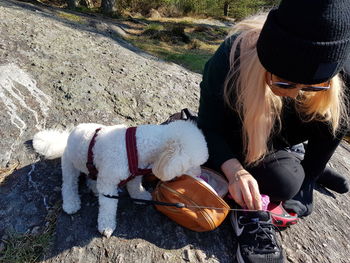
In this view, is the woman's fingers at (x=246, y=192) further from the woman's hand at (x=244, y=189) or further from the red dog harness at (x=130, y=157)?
the red dog harness at (x=130, y=157)

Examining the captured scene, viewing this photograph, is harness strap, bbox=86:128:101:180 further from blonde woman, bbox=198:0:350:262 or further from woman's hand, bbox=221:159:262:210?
woman's hand, bbox=221:159:262:210

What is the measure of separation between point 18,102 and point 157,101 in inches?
56.2

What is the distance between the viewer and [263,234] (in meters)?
1.91

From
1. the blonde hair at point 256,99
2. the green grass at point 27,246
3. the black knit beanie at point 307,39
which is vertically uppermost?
the black knit beanie at point 307,39

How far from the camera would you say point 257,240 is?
190 cm

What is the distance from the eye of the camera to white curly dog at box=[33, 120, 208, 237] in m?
1.90

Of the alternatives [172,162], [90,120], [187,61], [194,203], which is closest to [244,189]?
[194,203]

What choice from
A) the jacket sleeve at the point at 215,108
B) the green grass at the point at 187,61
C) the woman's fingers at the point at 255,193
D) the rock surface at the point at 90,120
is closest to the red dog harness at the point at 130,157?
the rock surface at the point at 90,120

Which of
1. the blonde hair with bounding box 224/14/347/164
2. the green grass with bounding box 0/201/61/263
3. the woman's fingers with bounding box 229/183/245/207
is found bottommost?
the green grass with bounding box 0/201/61/263

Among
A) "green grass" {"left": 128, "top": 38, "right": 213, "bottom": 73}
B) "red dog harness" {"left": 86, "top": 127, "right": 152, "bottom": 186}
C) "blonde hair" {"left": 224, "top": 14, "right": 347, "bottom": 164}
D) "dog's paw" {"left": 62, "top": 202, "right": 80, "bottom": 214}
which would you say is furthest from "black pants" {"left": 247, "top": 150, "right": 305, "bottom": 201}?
"green grass" {"left": 128, "top": 38, "right": 213, "bottom": 73}

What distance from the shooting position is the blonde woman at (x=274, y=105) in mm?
1347

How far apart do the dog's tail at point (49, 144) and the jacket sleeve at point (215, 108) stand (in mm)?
1186

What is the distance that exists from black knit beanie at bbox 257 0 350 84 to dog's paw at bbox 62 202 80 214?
155 centimetres

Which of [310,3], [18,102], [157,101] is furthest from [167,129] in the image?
[18,102]
